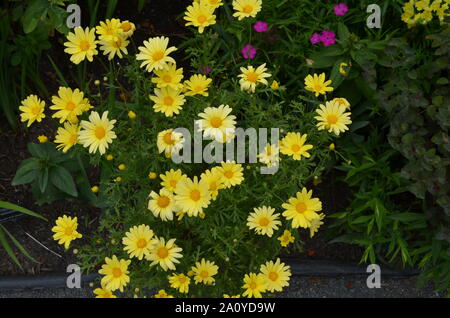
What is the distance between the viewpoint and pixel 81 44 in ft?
4.99

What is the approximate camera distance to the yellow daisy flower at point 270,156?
1.45 metres

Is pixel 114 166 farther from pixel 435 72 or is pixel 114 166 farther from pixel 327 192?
pixel 435 72

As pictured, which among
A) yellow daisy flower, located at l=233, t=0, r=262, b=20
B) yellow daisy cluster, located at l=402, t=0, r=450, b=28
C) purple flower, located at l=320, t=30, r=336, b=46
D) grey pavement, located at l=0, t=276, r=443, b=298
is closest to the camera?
yellow daisy flower, located at l=233, t=0, r=262, b=20

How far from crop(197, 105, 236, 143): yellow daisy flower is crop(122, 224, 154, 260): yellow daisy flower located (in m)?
0.32

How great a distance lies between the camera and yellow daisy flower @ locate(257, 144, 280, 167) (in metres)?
1.45

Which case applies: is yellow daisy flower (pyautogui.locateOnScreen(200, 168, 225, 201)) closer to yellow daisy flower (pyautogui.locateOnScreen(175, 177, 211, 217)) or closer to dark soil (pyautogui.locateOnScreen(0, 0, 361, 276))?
yellow daisy flower (pyautogui.locateOnScreen(175, 177, 211, 217))

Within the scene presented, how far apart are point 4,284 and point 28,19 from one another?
112cm

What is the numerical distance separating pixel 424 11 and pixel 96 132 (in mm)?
1156

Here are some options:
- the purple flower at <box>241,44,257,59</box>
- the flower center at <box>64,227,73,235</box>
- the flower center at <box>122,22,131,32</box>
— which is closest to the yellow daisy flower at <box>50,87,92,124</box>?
the flower center at <box>122,22,131,32</box>

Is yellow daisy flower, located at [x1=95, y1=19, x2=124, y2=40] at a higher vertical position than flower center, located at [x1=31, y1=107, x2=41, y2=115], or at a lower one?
higher

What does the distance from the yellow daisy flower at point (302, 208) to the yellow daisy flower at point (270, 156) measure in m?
0.12

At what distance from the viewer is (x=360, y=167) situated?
1.84 metres

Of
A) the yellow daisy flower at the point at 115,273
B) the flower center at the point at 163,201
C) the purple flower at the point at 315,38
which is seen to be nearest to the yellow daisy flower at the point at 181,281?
the yellow daisy flower at the point at 115,273

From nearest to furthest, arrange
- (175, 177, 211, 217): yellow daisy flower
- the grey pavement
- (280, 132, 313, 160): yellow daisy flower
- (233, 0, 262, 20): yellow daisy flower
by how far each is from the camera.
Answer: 1. (175, 177, 211, 217): yellow daisy flower
2. (280, 132, 313, 160): yellow daisy flower
3. (233, 0, 262, 20): yellow daisy flower
4. the grey pavement
